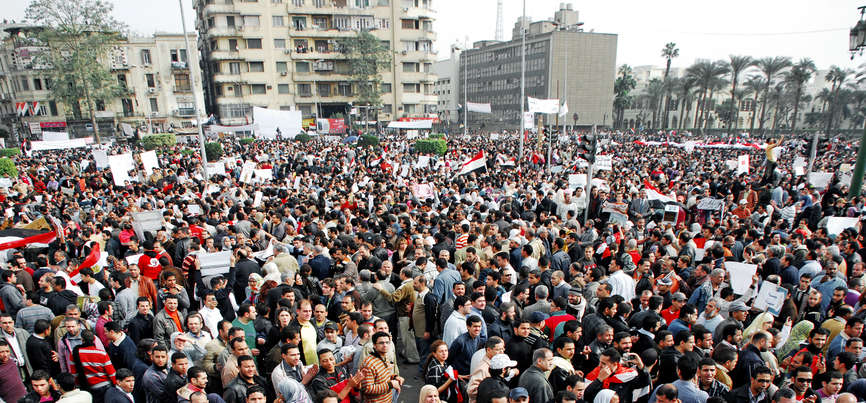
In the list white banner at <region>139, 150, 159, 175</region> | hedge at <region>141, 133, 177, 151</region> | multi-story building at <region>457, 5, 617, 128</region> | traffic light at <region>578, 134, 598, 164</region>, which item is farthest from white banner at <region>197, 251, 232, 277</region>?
multi-story building at <region>457, 5, 617, 128</region>

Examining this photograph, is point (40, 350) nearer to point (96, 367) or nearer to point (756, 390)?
point (96, 367)

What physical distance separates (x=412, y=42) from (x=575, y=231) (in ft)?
164

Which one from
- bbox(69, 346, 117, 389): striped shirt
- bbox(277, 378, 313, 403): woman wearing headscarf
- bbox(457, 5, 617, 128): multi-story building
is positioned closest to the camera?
bbox(277, 378, 313, 403): woman wearing headscarf

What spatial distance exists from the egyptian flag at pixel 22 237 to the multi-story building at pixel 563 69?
69.6 m

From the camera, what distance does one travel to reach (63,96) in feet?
135

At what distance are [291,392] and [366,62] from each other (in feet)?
164

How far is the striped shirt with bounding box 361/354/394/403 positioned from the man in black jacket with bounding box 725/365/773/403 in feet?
9.59

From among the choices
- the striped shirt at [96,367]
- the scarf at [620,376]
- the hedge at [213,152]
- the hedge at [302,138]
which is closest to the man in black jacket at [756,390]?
the scarf at [620,376]

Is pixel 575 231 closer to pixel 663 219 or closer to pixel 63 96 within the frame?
pixel 663 219

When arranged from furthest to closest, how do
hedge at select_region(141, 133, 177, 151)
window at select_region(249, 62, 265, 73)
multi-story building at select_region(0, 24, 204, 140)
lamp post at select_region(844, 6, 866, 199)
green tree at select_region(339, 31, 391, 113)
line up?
window at select_region(249, 62, 265, 73) → green tree at select_region(339, 31, 391, 113) → multi-story building at select_region(0, 24, 204, 140) → hedge at select_region(141, 133, 177, 151) → lamp post at select_region(844, 6, 866, 199)

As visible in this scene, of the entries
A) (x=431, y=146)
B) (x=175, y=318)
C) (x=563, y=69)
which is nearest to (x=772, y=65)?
(x=563, y=69)

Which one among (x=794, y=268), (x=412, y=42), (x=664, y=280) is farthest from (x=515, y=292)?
(x=412, y=42)

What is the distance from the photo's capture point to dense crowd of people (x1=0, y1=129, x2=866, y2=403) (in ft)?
13.4

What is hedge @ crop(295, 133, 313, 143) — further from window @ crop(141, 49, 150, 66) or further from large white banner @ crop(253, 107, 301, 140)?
window @ crop(141, 49, 150, 66)
